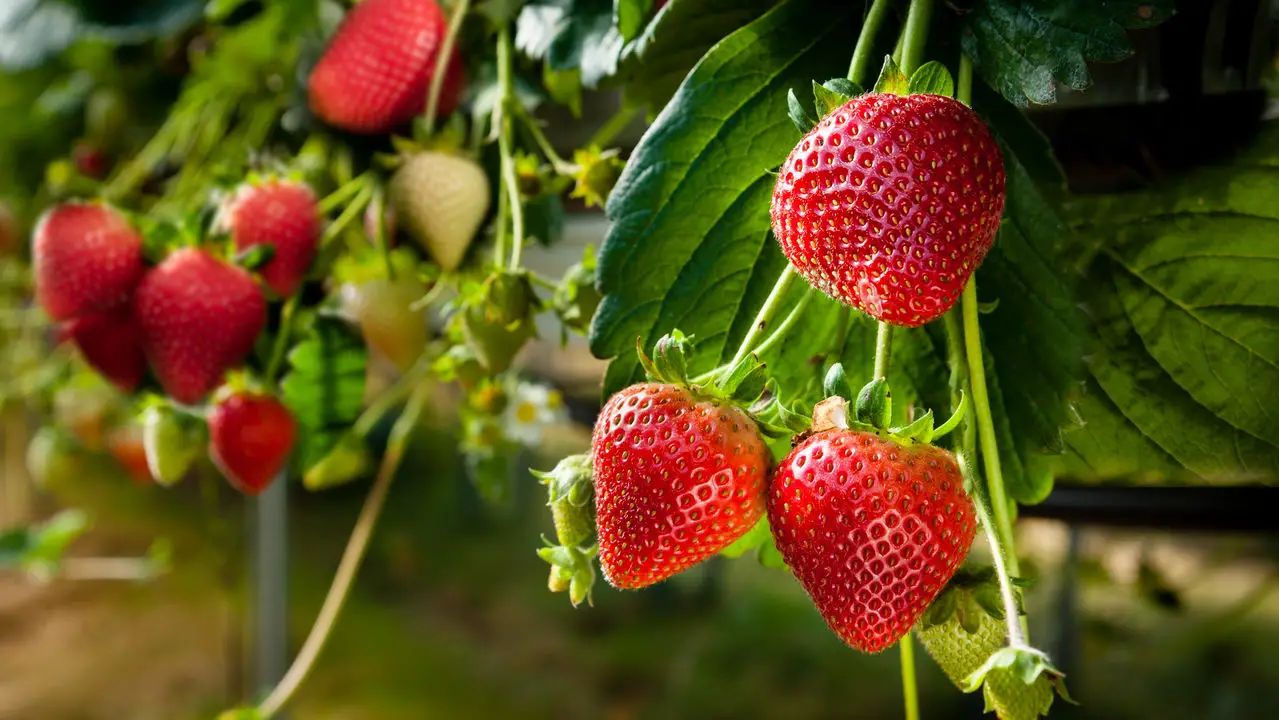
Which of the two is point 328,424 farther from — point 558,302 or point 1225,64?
point 1225,64

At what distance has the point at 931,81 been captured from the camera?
11.1 inches

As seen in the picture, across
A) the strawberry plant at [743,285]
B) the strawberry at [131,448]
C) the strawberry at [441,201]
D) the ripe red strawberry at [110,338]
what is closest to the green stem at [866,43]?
the strawberry plant at [743,285]

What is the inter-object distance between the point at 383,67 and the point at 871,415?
13.8 inches

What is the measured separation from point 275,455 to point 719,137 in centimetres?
36

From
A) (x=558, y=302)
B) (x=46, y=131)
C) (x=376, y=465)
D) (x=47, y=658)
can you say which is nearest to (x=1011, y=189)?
(x=558, y=302)

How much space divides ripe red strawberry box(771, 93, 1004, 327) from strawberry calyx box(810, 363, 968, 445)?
2cm

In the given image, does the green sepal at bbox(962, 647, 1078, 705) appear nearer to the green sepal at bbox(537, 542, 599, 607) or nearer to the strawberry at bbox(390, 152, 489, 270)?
the green sepal at bbox(537, 542, 599, 607)

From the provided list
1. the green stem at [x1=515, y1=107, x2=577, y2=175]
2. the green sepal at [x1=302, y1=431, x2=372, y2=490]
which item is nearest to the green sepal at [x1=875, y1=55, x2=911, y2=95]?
the green stem at [x1=515, y1=107, x2=577, y2=175]

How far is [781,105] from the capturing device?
34 centimetres

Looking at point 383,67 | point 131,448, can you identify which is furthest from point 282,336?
point 131,448

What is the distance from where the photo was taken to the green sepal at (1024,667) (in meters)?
0.23

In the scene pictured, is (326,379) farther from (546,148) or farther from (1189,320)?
(1189,320)

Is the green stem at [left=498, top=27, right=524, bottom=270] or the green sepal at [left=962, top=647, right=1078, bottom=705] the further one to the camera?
the green stem at [left=498, top=27, right=524, bottom=270]

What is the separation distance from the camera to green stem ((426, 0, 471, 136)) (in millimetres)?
499
